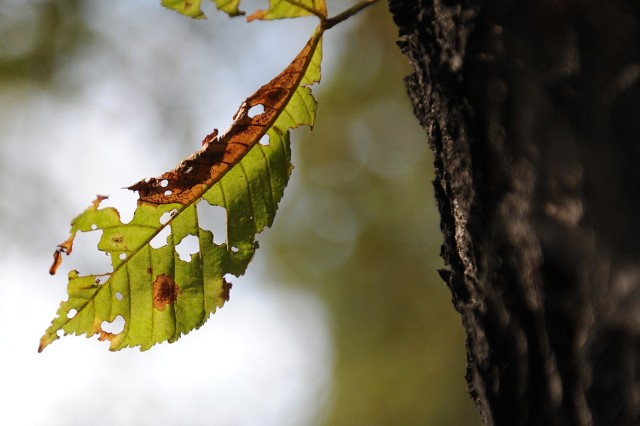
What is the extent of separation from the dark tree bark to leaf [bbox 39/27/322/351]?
40 cm

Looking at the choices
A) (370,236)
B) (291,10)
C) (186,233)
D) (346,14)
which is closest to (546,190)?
(346,14)

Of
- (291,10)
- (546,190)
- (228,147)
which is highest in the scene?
(291,10)

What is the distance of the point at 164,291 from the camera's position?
1000 mm

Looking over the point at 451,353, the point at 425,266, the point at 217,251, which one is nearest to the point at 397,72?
the point at 425,266

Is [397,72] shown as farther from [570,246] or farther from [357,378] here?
[570,246]

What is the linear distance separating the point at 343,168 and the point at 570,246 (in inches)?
205

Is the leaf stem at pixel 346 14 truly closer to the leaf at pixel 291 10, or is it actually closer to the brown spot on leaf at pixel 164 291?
the leaf at pixel 291 10

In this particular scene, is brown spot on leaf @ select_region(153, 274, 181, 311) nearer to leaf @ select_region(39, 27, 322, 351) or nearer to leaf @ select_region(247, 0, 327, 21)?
leaf @ select_region(39, 27, 322, 351)

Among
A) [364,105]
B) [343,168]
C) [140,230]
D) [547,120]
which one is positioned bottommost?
[547,120]

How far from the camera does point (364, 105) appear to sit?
5570mm

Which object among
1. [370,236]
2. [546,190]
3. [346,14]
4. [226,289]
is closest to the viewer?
[546,190]

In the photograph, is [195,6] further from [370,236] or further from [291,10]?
[370,236]

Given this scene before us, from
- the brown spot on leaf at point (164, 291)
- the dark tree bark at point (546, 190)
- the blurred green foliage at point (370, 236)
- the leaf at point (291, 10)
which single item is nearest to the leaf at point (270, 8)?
the leaf at point (291, 10)

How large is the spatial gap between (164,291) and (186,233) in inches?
4.1
